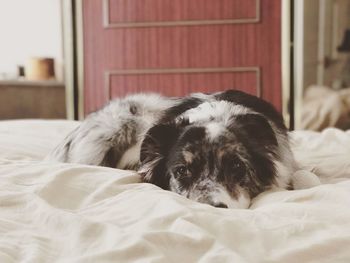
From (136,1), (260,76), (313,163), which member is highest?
(136,1)

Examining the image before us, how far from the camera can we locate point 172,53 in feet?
14.0

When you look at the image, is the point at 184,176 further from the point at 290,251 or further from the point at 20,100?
the point at 20,100

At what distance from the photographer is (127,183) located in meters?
1.24

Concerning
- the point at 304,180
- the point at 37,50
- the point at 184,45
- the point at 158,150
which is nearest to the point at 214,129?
the point at 158,150

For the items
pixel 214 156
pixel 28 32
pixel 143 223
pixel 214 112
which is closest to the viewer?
pixel 143 223

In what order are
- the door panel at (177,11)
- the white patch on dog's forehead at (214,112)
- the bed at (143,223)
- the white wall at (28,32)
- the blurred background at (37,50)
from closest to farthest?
the bed at (143,223) < the white patch on dog's forehead at (214,112) < the door panel at (177,11) < the blurred background at (37,50) < the white wall at (28,32)

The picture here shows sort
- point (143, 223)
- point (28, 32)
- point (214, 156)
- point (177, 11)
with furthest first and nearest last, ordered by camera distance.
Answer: point (28, 32), point (177, 11), point (214, 156), point (143, 223)

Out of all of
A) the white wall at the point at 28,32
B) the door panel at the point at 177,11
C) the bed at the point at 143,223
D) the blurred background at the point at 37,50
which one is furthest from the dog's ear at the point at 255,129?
the white wall at the point at 28,32

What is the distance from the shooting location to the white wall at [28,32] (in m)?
4.53

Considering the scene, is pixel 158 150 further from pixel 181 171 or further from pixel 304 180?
pixel 304 180

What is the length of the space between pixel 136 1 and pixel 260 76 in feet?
3.97

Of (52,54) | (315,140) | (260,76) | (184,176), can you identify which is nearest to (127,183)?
(184,176)

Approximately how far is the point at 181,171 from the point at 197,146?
8cm

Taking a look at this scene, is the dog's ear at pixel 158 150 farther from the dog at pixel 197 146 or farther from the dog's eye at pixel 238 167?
the dog's eye at pixel 238 167
